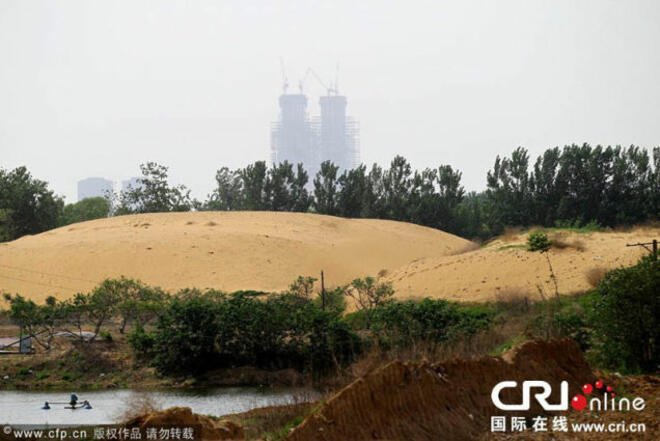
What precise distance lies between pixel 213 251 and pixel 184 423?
143 feet

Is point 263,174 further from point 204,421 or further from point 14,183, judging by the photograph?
point 204,421

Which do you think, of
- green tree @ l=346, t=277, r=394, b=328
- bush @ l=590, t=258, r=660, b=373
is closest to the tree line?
green tree @ l=346, t=277, r=394, b=328

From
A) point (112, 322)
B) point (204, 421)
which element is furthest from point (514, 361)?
point (112, 322)

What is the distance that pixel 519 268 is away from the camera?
1480 inches

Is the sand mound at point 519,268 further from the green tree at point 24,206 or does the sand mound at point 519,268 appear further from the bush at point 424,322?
the green tree at point 24,206

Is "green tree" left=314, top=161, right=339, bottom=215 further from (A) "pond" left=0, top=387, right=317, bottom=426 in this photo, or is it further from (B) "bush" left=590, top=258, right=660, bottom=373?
(B) "bush" left=590, top=258, right=660, bottom=373

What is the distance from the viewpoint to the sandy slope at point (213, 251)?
163 ft

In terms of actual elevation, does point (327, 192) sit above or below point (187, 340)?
above

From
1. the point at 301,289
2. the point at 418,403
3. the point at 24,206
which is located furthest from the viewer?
the point at 24,206

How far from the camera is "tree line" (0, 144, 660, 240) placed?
191 ft

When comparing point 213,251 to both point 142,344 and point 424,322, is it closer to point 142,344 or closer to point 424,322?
point 142,344

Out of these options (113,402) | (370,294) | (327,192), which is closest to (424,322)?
(370,294)

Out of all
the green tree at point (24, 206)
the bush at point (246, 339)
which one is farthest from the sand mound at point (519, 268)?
the green tree at point (24, 206)

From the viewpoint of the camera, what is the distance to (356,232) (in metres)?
59.0
